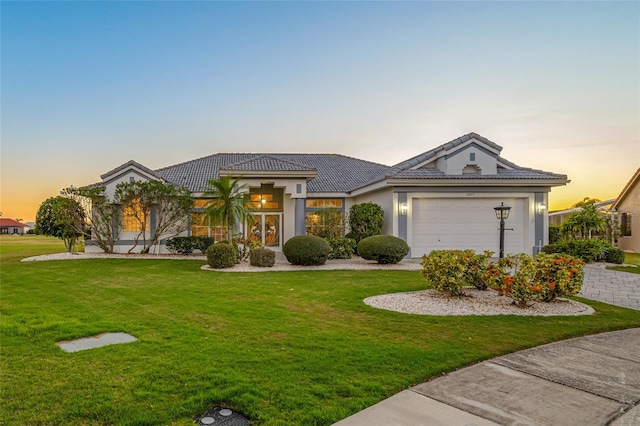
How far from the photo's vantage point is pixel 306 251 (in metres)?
14.2

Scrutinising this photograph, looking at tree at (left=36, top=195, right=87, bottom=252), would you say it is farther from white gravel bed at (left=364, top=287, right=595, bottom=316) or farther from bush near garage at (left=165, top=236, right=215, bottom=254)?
white gravel bed at (left=364, top=287, right=595, bottom=316)

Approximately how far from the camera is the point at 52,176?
65.9 feet

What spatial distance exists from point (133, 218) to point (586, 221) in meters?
21.4

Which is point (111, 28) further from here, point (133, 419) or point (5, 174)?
point (133, 419)

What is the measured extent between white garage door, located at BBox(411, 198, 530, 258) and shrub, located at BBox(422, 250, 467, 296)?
8.82 meters

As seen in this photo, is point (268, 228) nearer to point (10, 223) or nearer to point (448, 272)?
point (448, 272)

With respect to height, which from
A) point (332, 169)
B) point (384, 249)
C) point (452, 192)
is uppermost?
point (332, 169)

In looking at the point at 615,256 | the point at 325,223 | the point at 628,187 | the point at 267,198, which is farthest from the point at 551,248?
the point at 267,198

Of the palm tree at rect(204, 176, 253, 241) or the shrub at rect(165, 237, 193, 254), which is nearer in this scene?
the palm tree at rect(204, 176, 253, 241)

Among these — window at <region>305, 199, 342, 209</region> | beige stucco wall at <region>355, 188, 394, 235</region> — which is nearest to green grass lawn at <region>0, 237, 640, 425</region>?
beige stucco wall at <region>355, 188, 394, 235</region>

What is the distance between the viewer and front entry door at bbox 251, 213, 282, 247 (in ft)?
68.2

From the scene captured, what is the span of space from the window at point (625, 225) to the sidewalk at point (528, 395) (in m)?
24.2

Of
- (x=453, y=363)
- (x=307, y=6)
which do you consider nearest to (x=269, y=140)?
(x=307, y=6)

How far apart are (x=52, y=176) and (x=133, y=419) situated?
2158 centimetres
